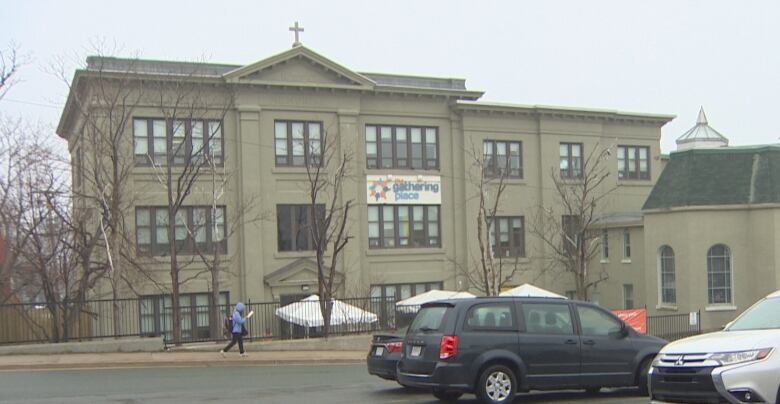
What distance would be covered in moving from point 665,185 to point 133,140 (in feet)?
76.8

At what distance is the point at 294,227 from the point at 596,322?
26.1 meters

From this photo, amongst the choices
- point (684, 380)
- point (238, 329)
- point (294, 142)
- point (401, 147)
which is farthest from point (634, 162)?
point (684, 380)

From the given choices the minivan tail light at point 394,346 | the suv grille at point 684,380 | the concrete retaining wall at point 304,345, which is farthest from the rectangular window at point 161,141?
the suv grille at point 684,380

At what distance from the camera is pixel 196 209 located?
36844 mm

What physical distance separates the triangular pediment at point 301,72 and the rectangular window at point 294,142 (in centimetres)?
184

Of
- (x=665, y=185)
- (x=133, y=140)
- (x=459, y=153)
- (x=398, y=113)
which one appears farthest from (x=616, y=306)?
(x=133, y=140)

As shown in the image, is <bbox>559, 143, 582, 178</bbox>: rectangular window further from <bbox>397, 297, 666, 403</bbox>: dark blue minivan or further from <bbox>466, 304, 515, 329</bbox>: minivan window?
<bbox>466, 304, 515, 329</bbox>: minivan window

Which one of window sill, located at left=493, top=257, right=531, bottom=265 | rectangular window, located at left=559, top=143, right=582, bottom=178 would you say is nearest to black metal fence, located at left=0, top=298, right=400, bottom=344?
window sill, located at left=493, top=257, right=531, bottom=265

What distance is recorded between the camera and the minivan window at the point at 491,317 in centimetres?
1281

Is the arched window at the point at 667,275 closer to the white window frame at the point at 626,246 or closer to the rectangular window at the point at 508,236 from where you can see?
the white window frame at the point at 626,246

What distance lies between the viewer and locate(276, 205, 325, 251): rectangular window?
3841 cm

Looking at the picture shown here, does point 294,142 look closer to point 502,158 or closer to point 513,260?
point 502,158

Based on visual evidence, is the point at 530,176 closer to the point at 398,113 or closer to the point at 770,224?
the point at 398,113

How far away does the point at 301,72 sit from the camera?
126ft
